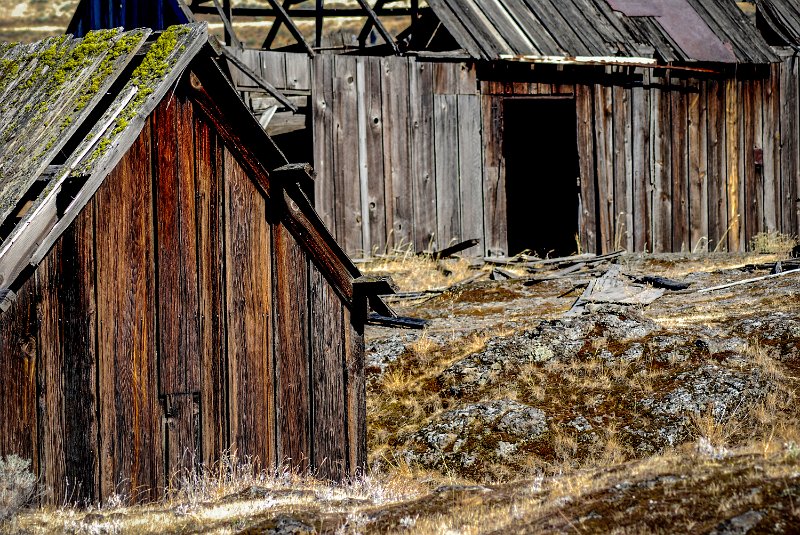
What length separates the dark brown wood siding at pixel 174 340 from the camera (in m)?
7.44

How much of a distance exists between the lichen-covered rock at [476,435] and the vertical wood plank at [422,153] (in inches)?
275

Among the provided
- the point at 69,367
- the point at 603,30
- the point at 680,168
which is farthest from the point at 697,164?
the point at 69,367

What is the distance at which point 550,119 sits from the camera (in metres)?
21.8

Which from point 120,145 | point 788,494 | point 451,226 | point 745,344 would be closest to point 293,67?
point 451,226

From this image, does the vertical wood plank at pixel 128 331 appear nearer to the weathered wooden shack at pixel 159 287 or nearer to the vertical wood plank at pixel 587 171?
the weathered wooden shack at pixel 159 287

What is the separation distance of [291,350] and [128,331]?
1.33 metres

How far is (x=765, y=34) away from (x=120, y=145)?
1654 centimetres

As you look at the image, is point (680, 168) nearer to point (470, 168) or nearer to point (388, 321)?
point (470, 168)

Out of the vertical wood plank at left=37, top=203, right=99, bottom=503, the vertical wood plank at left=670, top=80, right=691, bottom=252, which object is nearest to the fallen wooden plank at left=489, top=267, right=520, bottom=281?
the vertical wood plank at left=670, top=80, right=691, bottom=252

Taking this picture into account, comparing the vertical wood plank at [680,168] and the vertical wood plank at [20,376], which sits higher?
the vertical wood plank at [680,168]

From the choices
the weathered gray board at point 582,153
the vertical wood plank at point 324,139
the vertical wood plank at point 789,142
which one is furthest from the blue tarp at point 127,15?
the vertical wood plank at point 789,142

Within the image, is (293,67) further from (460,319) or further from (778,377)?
(778,377)

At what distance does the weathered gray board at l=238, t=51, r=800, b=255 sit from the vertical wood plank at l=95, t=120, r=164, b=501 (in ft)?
28.1

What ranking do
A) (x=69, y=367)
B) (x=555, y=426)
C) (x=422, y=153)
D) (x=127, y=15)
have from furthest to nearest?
(x=127, y=15) → (x=422, y=153) → (x=555, y=426) → (x=69, y=367)
